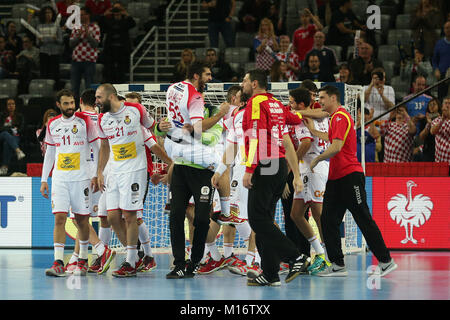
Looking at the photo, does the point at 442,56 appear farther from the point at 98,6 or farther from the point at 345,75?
the point at 98,6

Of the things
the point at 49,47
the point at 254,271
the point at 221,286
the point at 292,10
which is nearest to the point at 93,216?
the point at 221,286

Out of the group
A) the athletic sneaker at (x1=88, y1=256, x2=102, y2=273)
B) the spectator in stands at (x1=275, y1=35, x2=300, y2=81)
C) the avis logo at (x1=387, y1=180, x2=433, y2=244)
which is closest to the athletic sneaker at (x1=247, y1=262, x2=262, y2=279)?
the athletic sneaker at (x1=88, y1=256, x2=102, y2=273)

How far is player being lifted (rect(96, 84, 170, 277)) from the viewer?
9516mm

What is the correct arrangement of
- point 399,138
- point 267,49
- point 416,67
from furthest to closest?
point 267,49 → point 416,67 → point 399,138

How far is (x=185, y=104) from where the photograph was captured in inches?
364

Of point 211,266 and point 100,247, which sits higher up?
point 100,247

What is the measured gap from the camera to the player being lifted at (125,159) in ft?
31.2

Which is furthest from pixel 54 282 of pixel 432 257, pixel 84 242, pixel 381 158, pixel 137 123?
pixel 381 158

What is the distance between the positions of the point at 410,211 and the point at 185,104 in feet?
18.0

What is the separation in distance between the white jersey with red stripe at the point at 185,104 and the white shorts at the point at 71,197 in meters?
1.57

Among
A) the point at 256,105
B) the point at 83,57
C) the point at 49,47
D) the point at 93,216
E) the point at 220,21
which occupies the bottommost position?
the point at 93,216

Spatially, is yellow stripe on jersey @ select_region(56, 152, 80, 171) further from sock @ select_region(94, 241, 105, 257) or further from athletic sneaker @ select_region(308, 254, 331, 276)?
athletic sneaker @ select_region(308, 254, 331, 276)

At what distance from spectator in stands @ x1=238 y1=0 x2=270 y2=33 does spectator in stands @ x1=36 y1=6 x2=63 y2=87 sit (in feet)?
14.7

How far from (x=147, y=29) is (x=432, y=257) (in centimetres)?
1092
